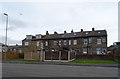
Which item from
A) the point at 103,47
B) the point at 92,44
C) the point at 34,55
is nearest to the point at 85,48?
the point at 92,44

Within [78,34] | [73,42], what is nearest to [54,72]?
[73,42]

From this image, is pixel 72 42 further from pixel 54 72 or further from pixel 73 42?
pixel 54 72

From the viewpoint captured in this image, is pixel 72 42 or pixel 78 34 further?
pixel 78 34

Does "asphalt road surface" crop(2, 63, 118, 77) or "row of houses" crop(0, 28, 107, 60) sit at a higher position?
"row of houses" crop(0, 28, 107, 60)

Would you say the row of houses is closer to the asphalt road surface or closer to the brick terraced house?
the brick terraced house

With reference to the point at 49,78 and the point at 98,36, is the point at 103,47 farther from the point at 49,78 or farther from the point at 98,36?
the point at 49,78

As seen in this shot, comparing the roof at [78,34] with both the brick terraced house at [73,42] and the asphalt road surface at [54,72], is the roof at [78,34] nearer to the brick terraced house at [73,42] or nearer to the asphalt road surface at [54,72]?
the brick terraced house at [73,42]

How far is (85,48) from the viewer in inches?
1892

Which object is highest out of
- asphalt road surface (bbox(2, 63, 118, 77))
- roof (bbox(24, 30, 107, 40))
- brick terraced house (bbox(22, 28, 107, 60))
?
roof (bbox(24, 30, 107, 40))

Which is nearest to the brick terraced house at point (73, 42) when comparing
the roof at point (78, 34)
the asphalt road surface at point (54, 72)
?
the roof at point (78, 34)

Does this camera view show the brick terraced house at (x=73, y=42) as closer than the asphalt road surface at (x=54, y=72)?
No

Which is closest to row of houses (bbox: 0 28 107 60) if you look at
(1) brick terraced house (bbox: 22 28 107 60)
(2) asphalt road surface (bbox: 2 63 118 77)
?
(1) brick terraced house (bbox: 22 28 107 60)

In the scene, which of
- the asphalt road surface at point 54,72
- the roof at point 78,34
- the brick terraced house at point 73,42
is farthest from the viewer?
the roof at point 78,34

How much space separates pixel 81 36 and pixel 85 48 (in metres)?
4.03
